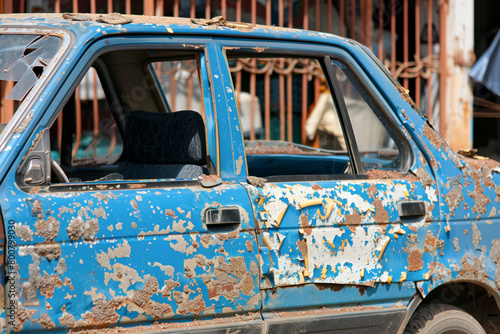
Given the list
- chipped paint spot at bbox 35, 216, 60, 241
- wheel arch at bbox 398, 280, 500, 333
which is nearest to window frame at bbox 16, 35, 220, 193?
chipped paint spot at bbox 35, 216, 60, 241

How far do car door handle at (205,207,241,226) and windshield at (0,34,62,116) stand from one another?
2.49 feet

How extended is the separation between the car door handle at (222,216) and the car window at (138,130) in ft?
0.66

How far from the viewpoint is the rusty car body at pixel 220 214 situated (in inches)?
79.8

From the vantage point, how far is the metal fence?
21.7 feet

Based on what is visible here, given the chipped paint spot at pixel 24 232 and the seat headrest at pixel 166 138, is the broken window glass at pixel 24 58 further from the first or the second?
the seat headrest at pixel 166 138

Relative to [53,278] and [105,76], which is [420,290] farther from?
[105,76]

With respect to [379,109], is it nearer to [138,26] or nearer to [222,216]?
[222,216]

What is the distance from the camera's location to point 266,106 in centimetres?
695

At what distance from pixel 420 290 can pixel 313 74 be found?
4787 mm

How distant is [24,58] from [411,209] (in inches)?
63.7

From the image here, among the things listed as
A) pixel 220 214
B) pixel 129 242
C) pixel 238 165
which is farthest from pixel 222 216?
pixel 129 242

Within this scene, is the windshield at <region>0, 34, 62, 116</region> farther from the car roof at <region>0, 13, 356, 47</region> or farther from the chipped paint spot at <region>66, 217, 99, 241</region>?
the chipped paint spot at <region>66, 217, 99, 241</region>

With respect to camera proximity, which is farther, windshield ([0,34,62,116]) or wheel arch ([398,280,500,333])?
wheel arch ([398,280,500,333])

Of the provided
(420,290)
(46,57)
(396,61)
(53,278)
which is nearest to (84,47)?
(46,57)
